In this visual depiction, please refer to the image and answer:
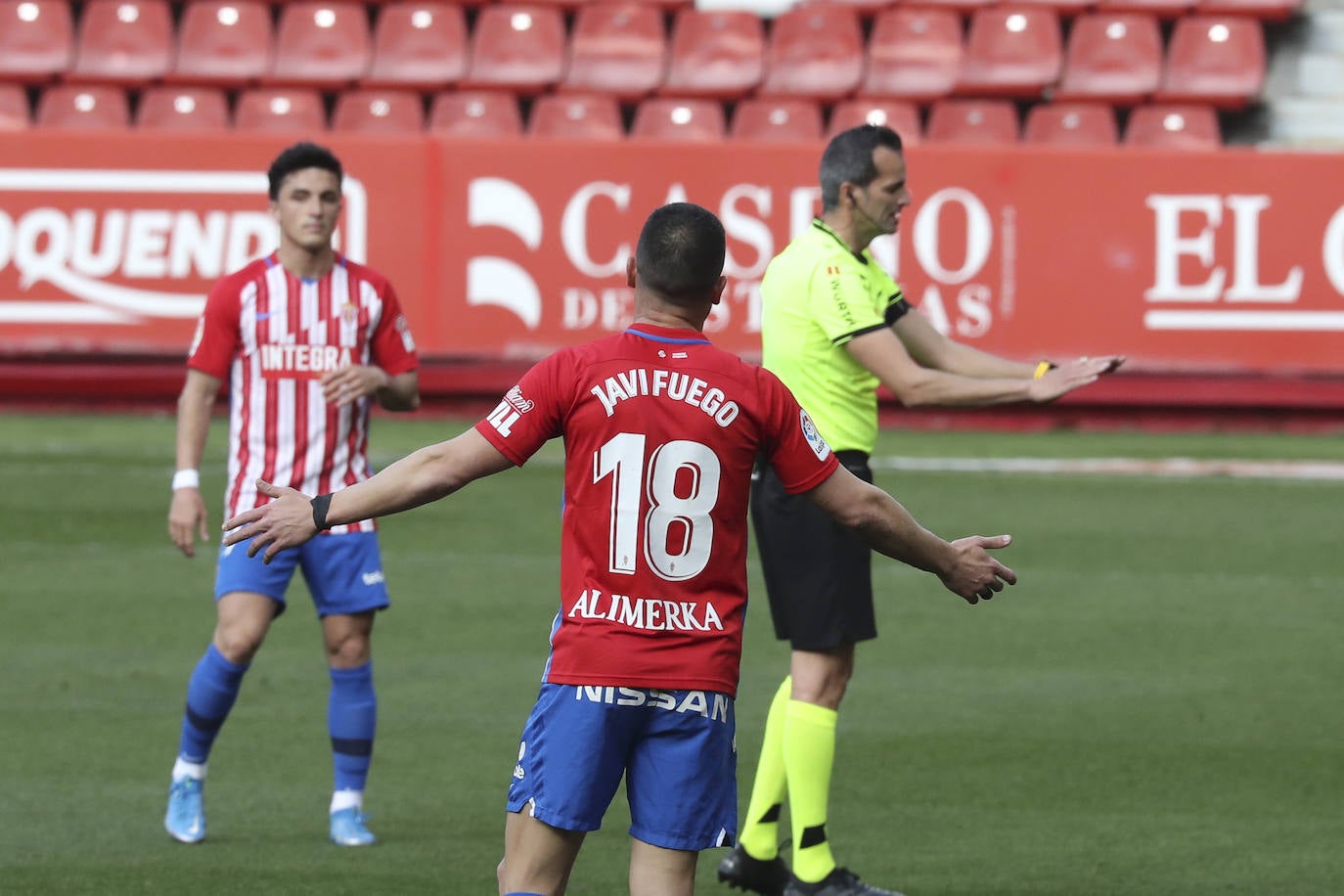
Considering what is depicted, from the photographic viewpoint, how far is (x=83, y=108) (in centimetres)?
2030

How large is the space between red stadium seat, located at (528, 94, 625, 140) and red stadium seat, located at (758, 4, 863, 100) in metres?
1.63

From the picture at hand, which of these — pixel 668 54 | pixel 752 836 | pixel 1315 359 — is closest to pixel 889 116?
pixel 668 54

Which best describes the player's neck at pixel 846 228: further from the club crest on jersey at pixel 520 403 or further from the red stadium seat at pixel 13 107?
the red stadium seat at pixel 13 107

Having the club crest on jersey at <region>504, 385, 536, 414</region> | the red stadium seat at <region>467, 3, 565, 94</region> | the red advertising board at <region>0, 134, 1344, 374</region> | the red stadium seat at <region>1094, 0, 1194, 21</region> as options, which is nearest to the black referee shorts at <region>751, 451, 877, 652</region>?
the club crest on jersey at <region>504, 385, 536, 414</region>

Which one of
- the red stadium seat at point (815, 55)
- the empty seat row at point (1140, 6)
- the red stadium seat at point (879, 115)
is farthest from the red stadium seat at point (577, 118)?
the red stadium seat at point (879, 115)

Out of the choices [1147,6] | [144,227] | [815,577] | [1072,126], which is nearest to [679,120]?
[1072,126]

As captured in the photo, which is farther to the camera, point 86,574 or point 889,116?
point 889,116

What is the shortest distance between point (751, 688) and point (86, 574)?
4202mm

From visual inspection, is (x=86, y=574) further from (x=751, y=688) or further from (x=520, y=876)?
(x=520, y=876)

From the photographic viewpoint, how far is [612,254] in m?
17.8

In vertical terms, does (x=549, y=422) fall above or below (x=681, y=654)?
above

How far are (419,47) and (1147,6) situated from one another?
23.6 feet

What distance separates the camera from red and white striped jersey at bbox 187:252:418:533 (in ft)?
23.7

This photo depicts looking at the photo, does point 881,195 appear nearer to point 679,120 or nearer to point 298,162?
point 298,162
